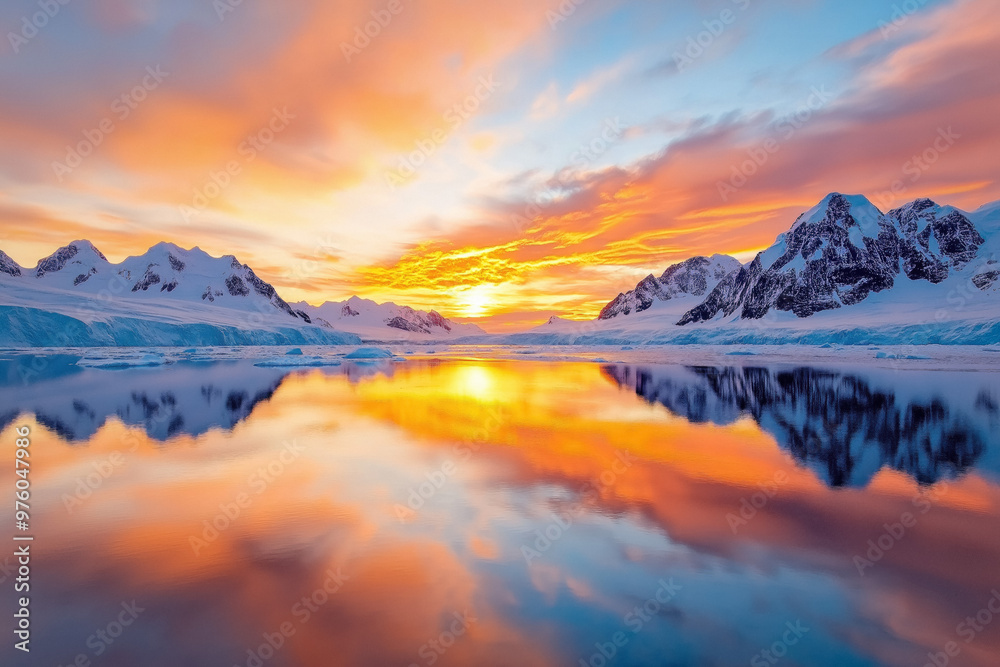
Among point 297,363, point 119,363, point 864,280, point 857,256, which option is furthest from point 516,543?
point 857,256

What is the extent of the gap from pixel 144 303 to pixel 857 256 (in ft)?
508

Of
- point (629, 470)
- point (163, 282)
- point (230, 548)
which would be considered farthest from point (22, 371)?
point (163, 282)

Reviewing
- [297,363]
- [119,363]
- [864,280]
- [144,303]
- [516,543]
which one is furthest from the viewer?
[864,280]

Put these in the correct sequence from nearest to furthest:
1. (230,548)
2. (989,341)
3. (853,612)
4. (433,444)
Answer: (853,612)
(230,548)
(433,444)
(989,341)

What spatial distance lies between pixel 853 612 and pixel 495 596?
146 inches

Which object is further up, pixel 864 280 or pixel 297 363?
pixel 864 280

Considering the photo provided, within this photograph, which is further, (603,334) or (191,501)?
(603,334)

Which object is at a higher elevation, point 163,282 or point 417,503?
point 163,282

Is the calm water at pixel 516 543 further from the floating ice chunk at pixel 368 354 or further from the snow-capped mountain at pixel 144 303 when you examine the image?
the snow-capped mountain at pixel 144 303

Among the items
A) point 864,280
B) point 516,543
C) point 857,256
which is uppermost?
point 857,256

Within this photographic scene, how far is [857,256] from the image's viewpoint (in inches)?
4350

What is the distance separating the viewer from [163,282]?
6132 inches

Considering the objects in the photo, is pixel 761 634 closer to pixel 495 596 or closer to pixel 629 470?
pixel 495 596

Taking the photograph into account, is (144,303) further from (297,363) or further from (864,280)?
(864,280)
